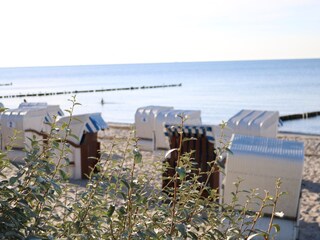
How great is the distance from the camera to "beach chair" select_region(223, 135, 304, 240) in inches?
258

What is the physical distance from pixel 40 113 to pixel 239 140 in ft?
23.1

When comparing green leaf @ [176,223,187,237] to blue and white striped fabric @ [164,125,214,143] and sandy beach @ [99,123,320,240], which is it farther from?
blue and white striped fabric @ [164,125,214,143]

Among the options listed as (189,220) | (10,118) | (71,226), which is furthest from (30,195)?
(10,118)

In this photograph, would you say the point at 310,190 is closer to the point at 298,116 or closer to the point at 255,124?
the point at 255,124

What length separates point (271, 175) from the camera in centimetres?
660

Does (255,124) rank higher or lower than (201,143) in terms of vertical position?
higher

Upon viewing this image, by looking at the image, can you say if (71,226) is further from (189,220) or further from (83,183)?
(83,183)

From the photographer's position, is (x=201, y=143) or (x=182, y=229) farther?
(x=201, y=143)

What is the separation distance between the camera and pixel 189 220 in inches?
89.4

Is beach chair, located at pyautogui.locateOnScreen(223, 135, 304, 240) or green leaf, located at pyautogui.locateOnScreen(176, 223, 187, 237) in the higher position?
green leaf, located at pyautogui.locateOnScreen(176, 223, 187, 237)

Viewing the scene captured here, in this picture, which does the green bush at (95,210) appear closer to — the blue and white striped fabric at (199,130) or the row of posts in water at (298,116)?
the blue and white striped fabric at (199,130)

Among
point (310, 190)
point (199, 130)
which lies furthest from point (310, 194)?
point (199, 130)

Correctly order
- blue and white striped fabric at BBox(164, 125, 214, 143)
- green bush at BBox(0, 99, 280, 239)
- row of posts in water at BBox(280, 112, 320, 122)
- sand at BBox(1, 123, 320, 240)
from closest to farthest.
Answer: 1. green bush at BBox(0, 99, 280, 239)
2. sand at BBox(1, 123, 320, 240)
3. blue and white striped fabric at BBox(164, 125, 214, 143)
4. row of posts in water at BBox(280, 112, 320, 122)

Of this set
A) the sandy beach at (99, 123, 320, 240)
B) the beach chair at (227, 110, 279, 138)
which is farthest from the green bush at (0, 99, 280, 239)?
the beach chair at (227, 110, 279, 138)
